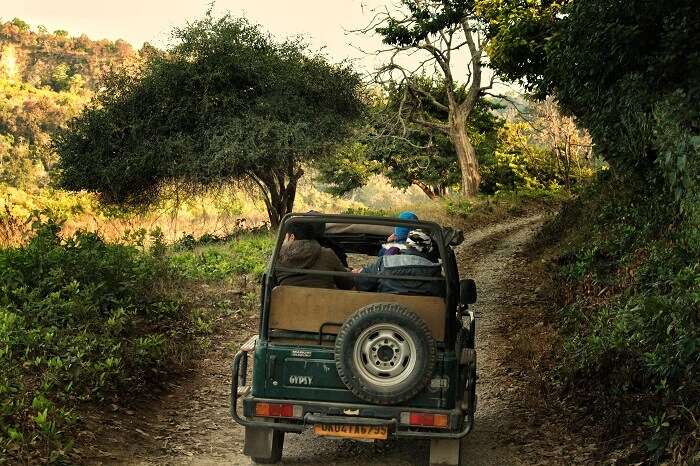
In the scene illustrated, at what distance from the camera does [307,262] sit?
6445mm

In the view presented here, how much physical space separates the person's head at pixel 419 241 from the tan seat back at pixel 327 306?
701 mm

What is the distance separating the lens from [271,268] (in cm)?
610

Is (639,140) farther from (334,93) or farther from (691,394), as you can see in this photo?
(334,93)

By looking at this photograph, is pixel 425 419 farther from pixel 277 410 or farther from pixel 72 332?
pixel 72 332

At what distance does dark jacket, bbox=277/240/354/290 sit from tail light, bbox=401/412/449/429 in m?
1.33

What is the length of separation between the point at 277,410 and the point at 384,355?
94 cm

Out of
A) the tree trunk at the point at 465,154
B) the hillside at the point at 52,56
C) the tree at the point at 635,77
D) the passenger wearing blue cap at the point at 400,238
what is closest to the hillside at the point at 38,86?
the hillside at the point at 52,56

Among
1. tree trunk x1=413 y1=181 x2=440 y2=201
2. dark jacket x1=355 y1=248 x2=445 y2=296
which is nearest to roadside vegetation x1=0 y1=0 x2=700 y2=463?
dark jacket x1=355 y1=248 x2=445 y2=296

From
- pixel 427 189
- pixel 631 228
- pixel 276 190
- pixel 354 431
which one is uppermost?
pixel 427 189

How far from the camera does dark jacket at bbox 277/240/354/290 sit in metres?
6.34

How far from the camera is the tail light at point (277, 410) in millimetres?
5723

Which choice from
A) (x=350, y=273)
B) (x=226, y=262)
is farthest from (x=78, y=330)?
(x=226, y=262)

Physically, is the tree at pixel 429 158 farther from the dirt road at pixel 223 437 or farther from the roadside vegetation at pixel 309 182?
the dirt road at pixel 223 437

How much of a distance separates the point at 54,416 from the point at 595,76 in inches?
392
